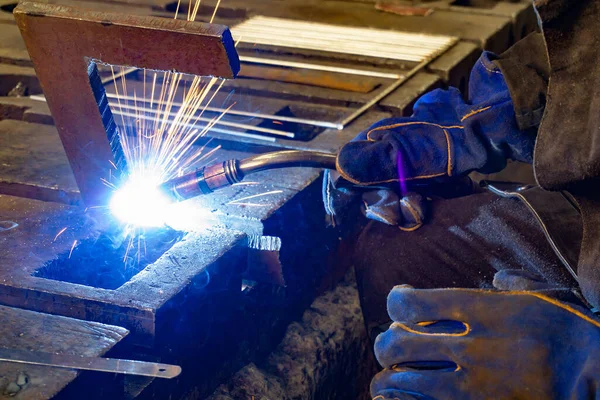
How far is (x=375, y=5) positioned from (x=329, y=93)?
1.61 meters

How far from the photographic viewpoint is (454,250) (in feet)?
7.64

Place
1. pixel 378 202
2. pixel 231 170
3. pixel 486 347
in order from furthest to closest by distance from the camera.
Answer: pixel 378 202
pixel 231 170
pixel 486 347

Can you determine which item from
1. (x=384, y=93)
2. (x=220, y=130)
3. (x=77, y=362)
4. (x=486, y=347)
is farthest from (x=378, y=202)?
(x=77, y=362)

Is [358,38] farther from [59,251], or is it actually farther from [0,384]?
[0,384]

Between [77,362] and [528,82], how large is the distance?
1495 mm

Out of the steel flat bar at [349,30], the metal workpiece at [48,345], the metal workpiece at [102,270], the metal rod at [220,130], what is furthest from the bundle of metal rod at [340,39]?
the metal workpiece at [48,345]

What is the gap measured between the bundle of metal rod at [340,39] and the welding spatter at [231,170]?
67.2 inches

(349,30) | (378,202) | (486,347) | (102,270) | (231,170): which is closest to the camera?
(486,347)

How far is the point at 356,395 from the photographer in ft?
8.41

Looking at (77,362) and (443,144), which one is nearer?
(77,362)

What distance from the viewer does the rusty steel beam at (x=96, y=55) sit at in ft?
5.63

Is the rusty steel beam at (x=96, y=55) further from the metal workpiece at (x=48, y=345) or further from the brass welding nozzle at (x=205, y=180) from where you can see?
the metal workpiece at (x=48, y=345)

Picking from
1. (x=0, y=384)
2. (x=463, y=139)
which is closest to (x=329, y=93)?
(x=463, y=139)

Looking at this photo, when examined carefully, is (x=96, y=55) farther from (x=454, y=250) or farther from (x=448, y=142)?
(x=454, y=250)
